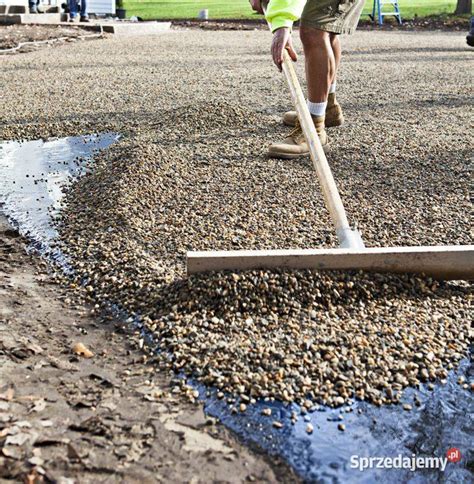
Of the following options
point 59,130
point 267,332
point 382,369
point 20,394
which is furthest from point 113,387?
point 59,130

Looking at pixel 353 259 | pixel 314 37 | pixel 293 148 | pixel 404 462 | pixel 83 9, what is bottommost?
pixel 404 462

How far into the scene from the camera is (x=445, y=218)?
12.3 feet

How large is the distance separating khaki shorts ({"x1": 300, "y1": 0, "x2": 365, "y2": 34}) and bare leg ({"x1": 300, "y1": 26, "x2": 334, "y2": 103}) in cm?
5

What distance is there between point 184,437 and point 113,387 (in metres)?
0.36

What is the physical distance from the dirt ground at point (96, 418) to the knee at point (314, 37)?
2534mm

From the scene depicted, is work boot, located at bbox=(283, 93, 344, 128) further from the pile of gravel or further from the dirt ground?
the dirt ground

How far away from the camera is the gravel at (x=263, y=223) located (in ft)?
7.86

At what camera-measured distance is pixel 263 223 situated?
3613mm

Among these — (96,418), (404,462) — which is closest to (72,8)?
(96,418)

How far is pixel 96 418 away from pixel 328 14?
315 cm

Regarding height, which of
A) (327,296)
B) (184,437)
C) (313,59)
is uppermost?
(313,59)

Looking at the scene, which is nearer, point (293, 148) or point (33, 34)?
point (293, 148)

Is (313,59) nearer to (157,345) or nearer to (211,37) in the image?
(157,345)

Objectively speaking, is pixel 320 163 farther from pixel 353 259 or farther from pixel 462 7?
pixel 462 7
